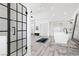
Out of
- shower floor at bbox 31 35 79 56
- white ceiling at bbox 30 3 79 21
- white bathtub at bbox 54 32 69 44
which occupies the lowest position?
shower floor at bbox 31 35 79 56

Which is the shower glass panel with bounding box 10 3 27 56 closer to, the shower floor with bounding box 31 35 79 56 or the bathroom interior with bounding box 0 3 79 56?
the bathroom interior with bounding box 0 3 79 56

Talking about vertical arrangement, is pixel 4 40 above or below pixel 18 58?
above

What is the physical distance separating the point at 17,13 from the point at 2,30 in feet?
1.61

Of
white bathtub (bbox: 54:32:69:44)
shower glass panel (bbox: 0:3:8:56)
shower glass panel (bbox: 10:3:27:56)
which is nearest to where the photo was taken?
shower glass panel (bbox: 0:3:8:56)

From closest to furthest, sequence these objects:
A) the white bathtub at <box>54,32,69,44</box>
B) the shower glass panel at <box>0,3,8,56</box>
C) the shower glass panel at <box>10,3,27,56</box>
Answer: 1. the shower glass panel at <box>0,3,8,56</box>
2. the shower glass panel at <box>10,3,27,56</box>
3. the white bathtub at <box>54,32,69,44</box>

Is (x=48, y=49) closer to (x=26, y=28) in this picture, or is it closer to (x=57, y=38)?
(x=57, y=38)

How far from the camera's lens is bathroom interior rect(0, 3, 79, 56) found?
1514mm

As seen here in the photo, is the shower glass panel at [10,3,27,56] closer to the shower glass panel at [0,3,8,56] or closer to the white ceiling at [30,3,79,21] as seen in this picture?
the shower glass panel at [0,3,8,56]

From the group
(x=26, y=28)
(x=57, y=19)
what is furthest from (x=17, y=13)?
(x=57, y=19)

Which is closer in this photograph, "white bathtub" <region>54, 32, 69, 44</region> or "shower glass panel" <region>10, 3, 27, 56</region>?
"shower glass panel" <region>10, 3, 27, 56</region>

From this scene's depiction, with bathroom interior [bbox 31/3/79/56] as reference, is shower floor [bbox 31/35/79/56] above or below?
below

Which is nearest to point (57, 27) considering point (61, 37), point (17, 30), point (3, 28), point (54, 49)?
point (61, 37)

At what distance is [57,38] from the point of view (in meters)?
1.75

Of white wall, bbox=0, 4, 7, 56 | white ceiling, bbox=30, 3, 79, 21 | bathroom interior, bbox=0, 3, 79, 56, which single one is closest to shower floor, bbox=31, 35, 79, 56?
bathroom interior, bbox=0, 3, 79, 56
